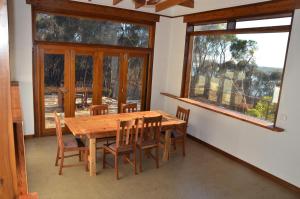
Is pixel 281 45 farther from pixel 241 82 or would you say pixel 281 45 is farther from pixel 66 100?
pixel 66 100

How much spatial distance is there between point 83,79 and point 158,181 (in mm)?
2795

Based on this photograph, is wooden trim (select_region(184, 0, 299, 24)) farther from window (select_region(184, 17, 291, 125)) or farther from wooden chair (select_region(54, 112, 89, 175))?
wooden chair (select_region(54, 112, 89, 175))

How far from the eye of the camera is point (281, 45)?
3848 mm

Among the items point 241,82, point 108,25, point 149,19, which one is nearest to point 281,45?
point 241,82

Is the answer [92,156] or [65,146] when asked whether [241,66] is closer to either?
[92,156]

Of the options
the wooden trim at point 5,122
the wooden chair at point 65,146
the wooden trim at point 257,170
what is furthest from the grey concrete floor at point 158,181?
the wooden trim at point 5,122

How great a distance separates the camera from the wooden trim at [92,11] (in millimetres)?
4527

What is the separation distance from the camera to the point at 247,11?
418 centimetres

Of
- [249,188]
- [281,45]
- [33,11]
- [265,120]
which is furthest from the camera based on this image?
[33,11]

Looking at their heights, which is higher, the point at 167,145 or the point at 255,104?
the point at 255,104

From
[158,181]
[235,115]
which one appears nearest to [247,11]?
[235,115]

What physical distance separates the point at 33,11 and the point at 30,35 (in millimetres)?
446

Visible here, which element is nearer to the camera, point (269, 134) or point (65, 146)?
point (65, 146)

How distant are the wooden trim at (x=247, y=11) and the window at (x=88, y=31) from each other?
1.28 meters
